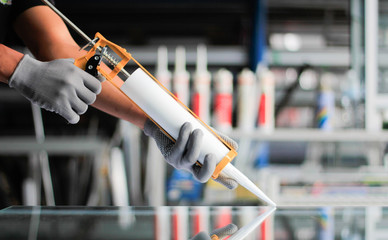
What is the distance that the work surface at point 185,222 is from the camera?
541 millimetres

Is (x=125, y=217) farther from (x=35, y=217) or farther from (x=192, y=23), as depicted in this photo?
(x=192, y=23)

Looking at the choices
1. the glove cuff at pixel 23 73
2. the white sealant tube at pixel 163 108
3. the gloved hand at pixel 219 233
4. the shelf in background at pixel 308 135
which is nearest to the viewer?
the gloved hand at pixel 219 233

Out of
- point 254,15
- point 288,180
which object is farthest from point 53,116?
point 288,180

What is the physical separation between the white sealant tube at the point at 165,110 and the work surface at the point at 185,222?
0.36 feet

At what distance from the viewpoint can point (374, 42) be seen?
2.17 meters

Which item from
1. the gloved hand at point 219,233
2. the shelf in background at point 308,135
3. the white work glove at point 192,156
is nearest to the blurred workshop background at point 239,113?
the shelf in background at point 308,135

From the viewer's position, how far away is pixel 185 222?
24.4 inches

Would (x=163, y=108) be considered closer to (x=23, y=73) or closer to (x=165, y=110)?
(x=165, y=110)

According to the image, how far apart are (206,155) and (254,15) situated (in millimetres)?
1986

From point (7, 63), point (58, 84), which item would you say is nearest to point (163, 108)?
point (58, 84)

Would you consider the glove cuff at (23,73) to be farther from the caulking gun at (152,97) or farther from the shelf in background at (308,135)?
the shelf in background at (308,135)

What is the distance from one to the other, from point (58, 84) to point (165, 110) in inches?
9.1

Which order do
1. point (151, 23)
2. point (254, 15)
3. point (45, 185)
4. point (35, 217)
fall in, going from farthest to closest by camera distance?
point (151, 23)
point (254, 15)
point (45, 185)
point (35, 217)

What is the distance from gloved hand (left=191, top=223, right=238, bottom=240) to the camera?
52 centimetres
